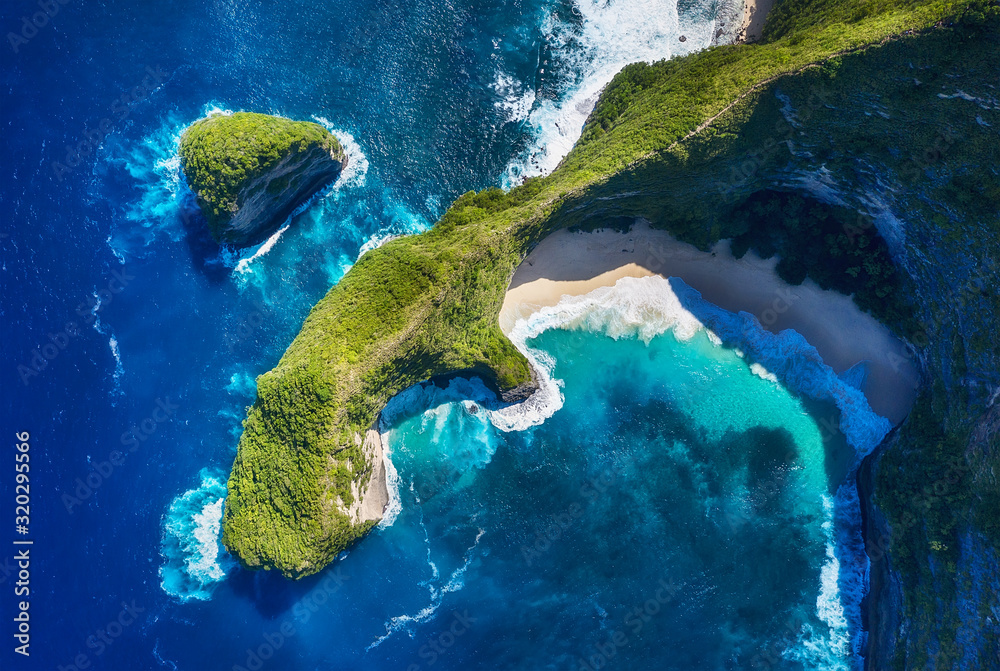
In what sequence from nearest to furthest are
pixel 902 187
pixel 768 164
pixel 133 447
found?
1. pixel 902 187
2. pixel 768 164
3. pixel 133 447

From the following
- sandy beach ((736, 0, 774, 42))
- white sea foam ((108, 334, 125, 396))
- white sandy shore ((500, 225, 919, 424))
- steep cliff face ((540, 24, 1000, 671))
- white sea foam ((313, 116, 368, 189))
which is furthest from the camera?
sandy beach ((736, 0, 774, 42))

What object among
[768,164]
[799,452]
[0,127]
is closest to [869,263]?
[768,164]

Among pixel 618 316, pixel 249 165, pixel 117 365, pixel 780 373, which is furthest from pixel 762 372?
pixel 117 365

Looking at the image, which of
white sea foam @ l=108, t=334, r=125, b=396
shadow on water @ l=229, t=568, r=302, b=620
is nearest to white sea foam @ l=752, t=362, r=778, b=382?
shadow on water @ l=229, t=568, r=302, b=620

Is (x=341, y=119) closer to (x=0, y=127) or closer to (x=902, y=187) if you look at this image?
(x=0, y=127)

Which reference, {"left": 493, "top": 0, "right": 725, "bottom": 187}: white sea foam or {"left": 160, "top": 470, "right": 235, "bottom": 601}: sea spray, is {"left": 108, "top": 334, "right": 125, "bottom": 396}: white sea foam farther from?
{"left": 493, "top": 0, "right": 725, "bottom": 187}: white sea foam

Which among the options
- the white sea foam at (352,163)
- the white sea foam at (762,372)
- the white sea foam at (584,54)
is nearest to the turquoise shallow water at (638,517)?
the white sea foam at (762,372)

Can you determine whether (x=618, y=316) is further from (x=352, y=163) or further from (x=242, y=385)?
(x=242, y=385)
